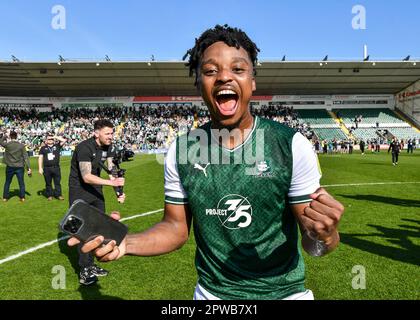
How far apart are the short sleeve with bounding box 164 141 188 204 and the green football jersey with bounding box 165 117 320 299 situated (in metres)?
0.07

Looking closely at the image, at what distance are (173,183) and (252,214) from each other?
0.53 m

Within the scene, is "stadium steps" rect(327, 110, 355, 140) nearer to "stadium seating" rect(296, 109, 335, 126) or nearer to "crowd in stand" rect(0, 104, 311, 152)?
"stadium seating" rect(296, 109, 335, 126)

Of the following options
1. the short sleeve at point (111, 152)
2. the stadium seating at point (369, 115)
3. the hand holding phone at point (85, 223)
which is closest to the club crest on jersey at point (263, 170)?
the hand holding phone at point (85, 223)

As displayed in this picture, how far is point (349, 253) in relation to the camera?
6480 mm

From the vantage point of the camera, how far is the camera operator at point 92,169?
5.48 meters

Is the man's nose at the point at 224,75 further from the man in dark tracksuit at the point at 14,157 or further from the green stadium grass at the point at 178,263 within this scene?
the man in dark tracksuit at the point at 14,157

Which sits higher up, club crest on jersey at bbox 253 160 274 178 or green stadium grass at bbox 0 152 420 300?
club crest on jersey at bbox 253 160 274 178

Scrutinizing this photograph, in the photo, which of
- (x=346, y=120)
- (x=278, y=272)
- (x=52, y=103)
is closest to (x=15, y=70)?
(x=52, y=103)

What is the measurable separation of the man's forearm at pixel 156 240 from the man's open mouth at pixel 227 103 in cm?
80

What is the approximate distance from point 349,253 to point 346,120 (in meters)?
55.5

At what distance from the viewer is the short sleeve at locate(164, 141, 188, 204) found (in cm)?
226

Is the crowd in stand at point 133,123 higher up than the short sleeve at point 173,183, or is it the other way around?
the crowd in stand at point 133,123

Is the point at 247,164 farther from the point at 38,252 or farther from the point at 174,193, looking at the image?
the point at 38,252

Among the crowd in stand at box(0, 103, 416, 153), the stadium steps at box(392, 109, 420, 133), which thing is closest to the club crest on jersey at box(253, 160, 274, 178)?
the crowd in stand at box(0, 103, 416, 153)
